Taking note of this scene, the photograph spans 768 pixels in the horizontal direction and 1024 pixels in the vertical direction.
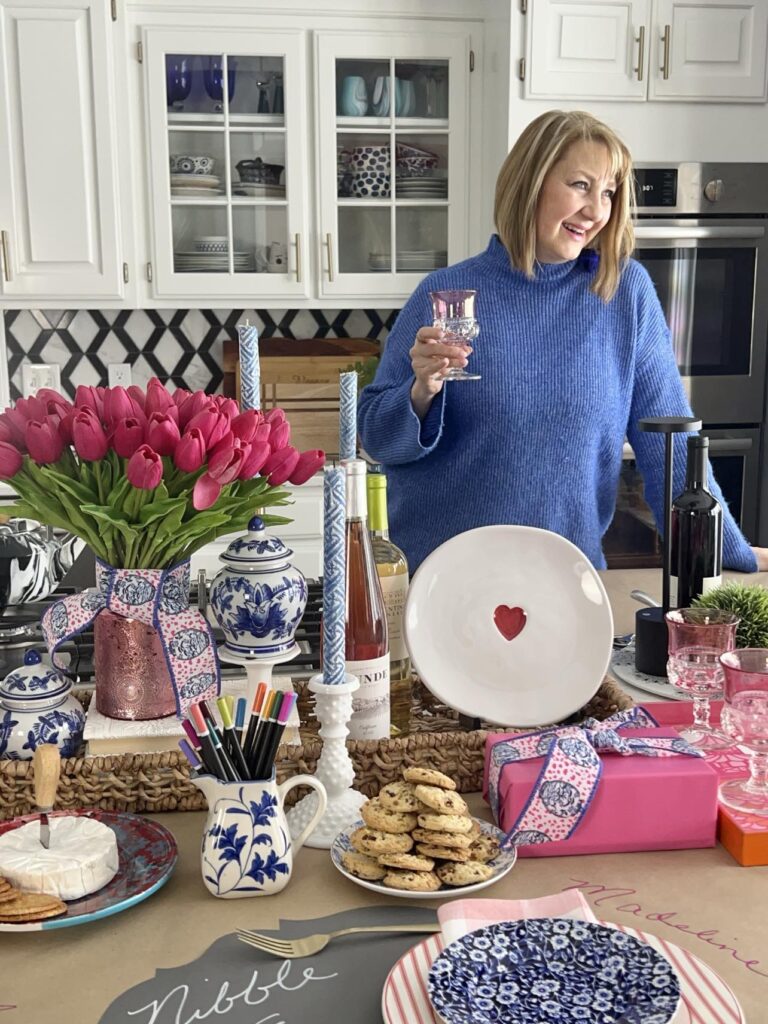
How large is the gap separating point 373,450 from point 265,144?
5.32 feet

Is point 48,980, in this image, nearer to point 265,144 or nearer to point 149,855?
point 149,855

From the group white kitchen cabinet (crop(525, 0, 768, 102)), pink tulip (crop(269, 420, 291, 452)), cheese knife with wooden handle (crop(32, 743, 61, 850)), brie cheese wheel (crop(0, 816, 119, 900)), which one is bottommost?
brie cheese wheel (crop(0, 816, 119, 900))

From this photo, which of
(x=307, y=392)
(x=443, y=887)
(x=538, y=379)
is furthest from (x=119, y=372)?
(x=443, y=887)

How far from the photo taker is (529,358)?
75.2 inches

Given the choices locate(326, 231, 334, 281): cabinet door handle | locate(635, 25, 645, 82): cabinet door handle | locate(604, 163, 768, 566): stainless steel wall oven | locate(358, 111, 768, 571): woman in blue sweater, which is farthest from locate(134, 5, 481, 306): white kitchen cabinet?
locate(358, 111, 768, 571): woman in blue sweater

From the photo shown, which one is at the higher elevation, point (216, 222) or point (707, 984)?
point (216, 222)

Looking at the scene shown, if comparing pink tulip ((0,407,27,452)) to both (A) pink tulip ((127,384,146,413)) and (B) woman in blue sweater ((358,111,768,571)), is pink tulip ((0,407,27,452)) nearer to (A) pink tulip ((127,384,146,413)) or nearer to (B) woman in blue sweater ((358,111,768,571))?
(A) pink tulip ((127,384,146,413))

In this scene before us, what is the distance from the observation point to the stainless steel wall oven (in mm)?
2973

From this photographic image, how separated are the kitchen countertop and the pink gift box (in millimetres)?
12

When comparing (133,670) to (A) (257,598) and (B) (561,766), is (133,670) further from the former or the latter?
(B) (561,766)

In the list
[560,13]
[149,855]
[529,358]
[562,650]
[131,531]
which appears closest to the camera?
[149,855]

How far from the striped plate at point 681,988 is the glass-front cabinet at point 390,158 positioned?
2.67 metres

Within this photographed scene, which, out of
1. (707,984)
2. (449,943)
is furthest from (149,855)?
(707,984)

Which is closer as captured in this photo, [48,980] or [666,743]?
[48,980]
